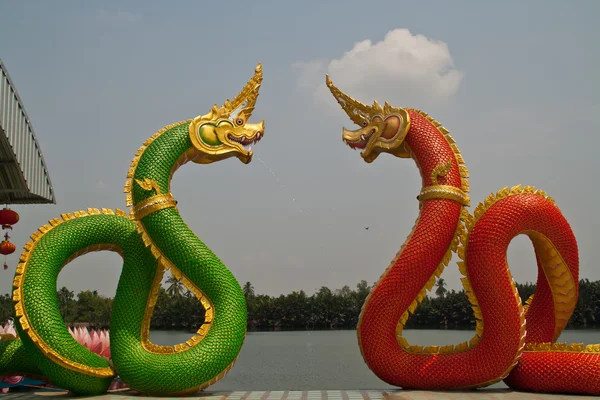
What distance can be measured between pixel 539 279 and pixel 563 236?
668mm

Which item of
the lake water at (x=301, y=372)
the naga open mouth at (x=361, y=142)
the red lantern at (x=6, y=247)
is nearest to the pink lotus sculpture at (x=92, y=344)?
the red lantern at (x=6, y=247)

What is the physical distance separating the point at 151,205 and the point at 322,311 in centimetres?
2482

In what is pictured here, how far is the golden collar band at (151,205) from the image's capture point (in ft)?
24.5

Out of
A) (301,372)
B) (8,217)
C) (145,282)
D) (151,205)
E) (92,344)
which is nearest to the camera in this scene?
(151,205)

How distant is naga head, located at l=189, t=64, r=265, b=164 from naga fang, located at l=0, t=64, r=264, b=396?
12 millimetres

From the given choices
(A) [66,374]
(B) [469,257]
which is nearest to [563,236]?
(B) [469,257]

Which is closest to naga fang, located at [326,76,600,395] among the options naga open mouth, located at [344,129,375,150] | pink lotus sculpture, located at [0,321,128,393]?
naga open mouth, located at [344,129,375,150]

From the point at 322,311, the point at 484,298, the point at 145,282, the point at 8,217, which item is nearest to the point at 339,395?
the point at 484,298

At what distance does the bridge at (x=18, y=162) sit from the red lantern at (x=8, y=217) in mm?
339

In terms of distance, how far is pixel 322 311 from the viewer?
3155 centimetres

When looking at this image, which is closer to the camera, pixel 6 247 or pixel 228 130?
pixel 228 130

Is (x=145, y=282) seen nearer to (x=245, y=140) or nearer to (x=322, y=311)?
(x=245, y=140)

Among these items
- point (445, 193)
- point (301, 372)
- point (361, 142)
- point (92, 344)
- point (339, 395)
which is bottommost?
point (301, 372)

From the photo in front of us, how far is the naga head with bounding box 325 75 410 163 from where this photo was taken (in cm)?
785
